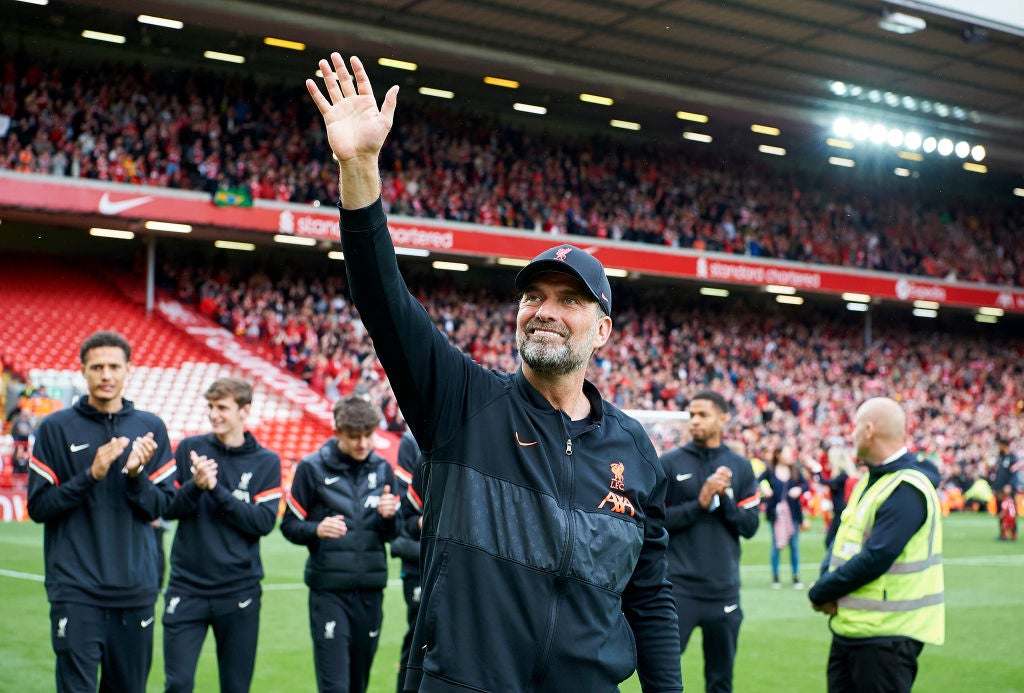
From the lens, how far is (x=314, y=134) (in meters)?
33.8

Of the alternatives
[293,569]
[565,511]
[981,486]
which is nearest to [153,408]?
[293,569]

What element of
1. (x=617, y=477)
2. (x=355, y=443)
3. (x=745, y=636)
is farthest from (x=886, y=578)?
(x=745, y=636)

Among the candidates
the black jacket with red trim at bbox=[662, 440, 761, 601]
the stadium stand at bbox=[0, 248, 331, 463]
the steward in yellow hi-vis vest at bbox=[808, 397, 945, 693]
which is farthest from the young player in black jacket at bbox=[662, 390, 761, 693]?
the stadium stand at bbox=[0, 248, 331, 463]

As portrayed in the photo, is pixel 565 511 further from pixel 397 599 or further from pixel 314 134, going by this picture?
pixel 314 134

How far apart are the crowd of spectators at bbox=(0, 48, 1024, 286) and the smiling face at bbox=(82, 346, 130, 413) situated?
22.9 meters

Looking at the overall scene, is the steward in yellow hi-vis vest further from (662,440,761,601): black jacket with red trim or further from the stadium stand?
the stadium stand

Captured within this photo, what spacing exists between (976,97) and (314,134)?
19844 millimetres

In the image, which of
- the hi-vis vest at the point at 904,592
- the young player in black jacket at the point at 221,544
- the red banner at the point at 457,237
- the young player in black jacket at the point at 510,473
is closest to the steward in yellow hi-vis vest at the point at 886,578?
the hi-vis vest at the point at 904,592

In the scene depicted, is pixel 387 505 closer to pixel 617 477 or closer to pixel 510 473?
pixel 617 477

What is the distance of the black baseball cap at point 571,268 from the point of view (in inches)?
132

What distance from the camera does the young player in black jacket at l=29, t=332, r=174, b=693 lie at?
589 centimetres

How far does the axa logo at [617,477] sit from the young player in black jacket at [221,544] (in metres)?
3.78

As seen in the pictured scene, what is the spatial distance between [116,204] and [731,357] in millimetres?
20795

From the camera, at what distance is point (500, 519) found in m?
3.19
